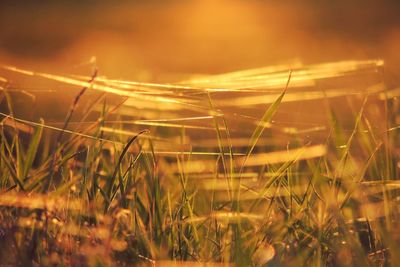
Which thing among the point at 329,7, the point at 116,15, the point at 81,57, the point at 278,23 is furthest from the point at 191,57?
the point at 116,15

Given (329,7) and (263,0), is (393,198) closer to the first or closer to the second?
(329,7)

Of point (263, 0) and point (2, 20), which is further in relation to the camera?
point (263, 0)

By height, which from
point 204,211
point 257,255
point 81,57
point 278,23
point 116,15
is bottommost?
point 257,255

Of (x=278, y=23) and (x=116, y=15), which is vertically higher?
(x=116, y=15)

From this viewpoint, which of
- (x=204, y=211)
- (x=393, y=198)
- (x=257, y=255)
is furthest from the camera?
(x=204, y=211)

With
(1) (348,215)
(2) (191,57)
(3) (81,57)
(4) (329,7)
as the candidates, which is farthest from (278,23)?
(1) (348,215)

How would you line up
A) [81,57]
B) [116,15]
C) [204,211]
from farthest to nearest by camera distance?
[116,15] → [81,57] → [204,211]
